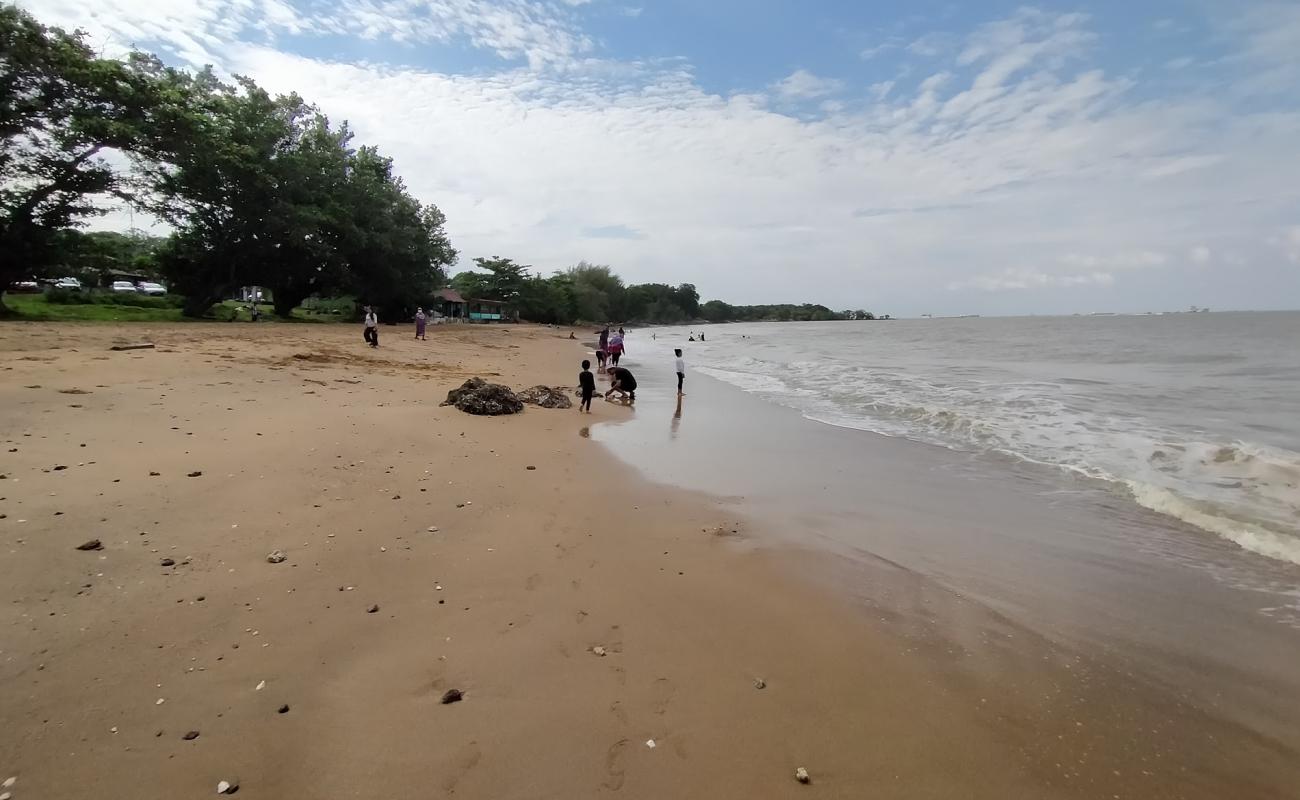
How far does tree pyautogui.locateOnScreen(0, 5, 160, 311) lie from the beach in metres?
21.6

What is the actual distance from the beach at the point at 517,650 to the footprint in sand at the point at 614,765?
2cm

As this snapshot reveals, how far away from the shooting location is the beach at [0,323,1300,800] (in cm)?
257

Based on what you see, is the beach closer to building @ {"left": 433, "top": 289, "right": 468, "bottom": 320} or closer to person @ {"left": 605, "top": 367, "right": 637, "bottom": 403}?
person @ {"left": 605, "top": 367, "right": 637, "bottom": 403}

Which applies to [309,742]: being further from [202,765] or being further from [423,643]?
[423,643]

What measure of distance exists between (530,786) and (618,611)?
156 centimetres

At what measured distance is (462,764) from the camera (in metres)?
2.53

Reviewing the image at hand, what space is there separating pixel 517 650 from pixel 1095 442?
1108 centimetres

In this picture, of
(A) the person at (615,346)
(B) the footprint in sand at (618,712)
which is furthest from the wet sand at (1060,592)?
(A) the person at (615,346)

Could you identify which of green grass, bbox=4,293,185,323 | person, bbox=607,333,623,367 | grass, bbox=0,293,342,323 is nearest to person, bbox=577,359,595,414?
person, bbox=607,333,623,367

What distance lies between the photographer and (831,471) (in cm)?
823

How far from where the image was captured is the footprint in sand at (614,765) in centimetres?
250

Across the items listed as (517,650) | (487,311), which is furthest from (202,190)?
(487,311)

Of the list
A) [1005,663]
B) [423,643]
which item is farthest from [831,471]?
[423,643]

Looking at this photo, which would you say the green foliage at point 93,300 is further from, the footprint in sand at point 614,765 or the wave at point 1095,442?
the footprint in sand at point 614,765
